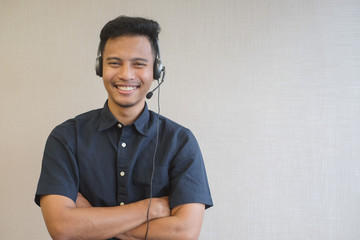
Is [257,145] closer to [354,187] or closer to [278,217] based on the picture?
[278,217]

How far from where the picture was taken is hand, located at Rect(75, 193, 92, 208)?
1.60 m

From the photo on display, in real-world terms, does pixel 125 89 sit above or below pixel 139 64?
below

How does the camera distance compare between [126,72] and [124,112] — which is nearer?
[126,72]

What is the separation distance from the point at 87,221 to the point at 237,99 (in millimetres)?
1269

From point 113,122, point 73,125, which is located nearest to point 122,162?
point 113,122

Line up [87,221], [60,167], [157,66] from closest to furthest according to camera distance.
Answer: [87,221]
[60,167]
[157,66]

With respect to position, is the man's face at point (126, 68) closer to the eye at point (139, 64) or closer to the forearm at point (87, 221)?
the eye at point (139, 64)

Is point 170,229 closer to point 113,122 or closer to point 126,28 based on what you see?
point 113,122

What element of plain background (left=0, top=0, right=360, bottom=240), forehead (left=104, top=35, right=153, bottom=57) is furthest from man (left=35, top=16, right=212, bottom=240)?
plain background (left=0, top=0, right=360, bottom=240)

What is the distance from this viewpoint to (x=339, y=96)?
236 cm

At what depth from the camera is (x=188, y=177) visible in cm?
165

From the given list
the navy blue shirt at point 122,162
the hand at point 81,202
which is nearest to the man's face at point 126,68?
the navy blue shirt at point 122,162

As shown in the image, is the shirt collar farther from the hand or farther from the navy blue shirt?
the hand

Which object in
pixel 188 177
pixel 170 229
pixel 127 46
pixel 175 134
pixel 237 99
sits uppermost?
pixel 127 46
